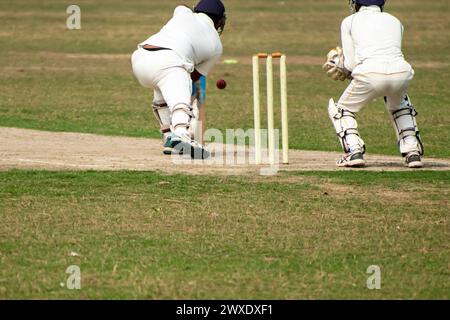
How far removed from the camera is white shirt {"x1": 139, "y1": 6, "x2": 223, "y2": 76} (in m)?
13.3

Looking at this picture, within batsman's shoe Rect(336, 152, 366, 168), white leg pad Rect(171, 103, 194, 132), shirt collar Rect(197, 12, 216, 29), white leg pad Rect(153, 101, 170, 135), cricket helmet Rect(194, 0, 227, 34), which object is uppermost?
cricket helmet Rect(194, 0, 227, 34)

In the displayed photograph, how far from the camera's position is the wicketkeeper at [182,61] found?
515 inches

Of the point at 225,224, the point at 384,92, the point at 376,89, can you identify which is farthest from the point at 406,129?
the point at 225,224

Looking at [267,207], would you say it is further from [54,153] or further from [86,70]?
[86,70]

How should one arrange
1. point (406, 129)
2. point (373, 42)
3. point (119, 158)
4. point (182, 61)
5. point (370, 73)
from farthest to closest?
point (119, 158)
point (182, 61)
point (406, 129)
point (373, 42)
point (370, 73)

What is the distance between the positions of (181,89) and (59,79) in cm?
1273

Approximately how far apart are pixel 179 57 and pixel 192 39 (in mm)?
257

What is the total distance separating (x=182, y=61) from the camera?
13.3 meters

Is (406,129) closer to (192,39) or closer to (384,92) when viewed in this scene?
(384,92)

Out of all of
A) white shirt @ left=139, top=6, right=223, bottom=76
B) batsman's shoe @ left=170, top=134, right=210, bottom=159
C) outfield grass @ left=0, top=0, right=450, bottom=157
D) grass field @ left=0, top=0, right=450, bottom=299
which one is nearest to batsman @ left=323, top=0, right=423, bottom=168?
grass field @ left=0, top=0, right=450, bottom=299

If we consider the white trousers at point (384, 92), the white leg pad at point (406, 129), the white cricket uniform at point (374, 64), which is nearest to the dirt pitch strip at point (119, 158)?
the white leg pad at point (406, 129)

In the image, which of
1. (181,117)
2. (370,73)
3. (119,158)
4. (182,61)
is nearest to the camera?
(370,73)

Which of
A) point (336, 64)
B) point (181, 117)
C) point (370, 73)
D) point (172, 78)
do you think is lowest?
point (181, 117)

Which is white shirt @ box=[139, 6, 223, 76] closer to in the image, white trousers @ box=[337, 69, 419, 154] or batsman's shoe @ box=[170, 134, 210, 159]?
batsman's shoe @ box=[170, 134, 210, 159]
